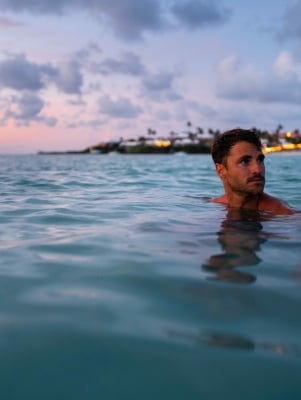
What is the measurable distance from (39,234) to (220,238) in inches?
69.2

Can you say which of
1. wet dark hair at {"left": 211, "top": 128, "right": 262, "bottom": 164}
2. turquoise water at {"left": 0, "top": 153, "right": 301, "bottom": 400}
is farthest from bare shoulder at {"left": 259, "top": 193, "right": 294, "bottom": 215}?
turquoise water at {"left": 0, "top": 153, "right": 301, "bottom": 400}

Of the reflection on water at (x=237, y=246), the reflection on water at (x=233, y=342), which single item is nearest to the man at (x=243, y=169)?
the reflection on water at (x=237, y=246)

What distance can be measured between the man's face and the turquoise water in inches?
52.6

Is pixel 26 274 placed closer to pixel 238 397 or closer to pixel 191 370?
pixel 191 370

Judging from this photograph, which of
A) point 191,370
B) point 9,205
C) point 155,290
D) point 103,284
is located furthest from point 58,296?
point 9,205

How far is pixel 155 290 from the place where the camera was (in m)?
2.54

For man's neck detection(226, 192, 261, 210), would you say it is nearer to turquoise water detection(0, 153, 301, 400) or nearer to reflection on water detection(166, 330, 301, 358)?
turquoise water detection(0, 153, 301, 400)

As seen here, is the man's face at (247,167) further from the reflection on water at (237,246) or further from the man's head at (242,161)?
the reflection on water at (237,246)

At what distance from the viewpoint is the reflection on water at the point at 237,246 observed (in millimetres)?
2824

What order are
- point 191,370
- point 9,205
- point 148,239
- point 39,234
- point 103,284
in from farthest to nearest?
1. point 9,205
2. point 39,234
3. point 148,239
4. point 103,284
5. point 191,370

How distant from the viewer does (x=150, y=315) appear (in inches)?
83.7

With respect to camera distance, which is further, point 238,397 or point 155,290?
point 155,290

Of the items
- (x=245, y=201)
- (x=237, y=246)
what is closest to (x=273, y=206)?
(x=245, y=201)

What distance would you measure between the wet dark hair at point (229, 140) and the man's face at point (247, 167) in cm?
6
